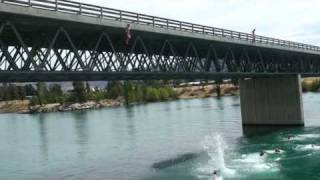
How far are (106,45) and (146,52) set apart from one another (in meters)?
3.55

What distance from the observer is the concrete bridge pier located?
7350 cm

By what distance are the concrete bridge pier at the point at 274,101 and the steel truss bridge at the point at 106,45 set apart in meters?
7.92

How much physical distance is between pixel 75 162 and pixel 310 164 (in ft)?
73.5

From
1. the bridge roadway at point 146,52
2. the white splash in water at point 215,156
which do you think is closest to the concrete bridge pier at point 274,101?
the bridge roadway at point 146,52

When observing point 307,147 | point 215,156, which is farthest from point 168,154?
point 307,147

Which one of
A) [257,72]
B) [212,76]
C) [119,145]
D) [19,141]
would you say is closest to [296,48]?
[257,72]

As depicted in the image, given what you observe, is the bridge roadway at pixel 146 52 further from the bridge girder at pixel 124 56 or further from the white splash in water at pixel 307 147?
the white splash in water at pixel 307 147

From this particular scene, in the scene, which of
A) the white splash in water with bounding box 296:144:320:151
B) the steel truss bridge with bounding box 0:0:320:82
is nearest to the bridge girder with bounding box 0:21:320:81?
the steel truss bridge with bounding box 0:0:320:82

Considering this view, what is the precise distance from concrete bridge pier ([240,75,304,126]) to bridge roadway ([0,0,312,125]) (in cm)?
14

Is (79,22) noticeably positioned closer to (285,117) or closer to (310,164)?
(310,164)

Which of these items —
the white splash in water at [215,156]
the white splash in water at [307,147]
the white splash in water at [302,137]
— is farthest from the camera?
the white splash in water at [302,137]

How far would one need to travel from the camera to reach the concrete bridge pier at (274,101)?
241 ft

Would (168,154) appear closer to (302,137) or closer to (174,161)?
(174,161)

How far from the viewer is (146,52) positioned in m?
41.7
